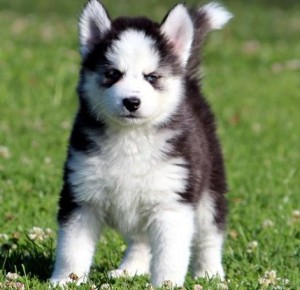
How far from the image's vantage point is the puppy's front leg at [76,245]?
589cm

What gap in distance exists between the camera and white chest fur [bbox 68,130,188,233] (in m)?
5.87

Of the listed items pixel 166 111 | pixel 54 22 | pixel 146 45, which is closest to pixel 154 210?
pixel 166 111

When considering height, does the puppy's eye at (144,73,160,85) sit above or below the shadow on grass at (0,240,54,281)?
above

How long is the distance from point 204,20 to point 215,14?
100mm

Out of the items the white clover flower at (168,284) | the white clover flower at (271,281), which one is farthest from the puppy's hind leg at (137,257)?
the white clover flower at (168,284)

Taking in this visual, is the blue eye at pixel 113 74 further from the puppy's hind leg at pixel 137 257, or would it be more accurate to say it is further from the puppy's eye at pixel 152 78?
the puppy's hind leg at pixel 137 257

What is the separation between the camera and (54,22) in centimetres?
2173

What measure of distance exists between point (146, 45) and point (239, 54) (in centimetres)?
1305

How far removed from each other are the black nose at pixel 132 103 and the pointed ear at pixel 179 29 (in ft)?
2.15

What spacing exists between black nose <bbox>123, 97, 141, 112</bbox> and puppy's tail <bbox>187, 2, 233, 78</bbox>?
5.29ft

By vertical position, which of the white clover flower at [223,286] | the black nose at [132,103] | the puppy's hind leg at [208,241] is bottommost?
the puppy's hind leg at [208,241]

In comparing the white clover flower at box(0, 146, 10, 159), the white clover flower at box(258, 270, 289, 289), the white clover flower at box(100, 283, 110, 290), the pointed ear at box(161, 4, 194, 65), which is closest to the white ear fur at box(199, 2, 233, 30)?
the pointed ear at box(161, 4, 194, 65)

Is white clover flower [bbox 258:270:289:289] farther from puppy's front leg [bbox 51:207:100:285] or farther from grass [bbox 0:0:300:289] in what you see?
puppy's front leg [bbox 51:207:100:285]

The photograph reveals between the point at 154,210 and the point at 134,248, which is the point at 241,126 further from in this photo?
the point at 154,210
